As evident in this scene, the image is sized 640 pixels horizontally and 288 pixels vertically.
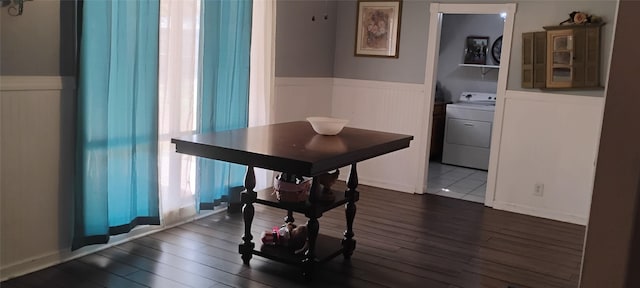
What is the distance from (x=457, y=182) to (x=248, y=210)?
333cm

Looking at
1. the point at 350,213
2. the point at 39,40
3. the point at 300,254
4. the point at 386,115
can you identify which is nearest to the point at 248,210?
the point at 300,254

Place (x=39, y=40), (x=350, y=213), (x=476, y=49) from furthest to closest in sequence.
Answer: (x=476, y=49) → (x=350, y=213) → (x=39, y=40)

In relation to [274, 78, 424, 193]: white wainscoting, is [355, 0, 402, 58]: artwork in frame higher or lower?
higher

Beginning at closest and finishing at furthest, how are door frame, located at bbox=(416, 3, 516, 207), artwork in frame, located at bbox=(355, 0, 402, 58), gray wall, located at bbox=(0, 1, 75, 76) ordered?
gray wall, located at bbox=(0, 1, 75, 76), door frame, located at bbox=(416, 3, 516, 207), artwork in frame, located at bbox=(355, 0, 402, 58)

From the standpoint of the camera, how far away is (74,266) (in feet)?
10.8

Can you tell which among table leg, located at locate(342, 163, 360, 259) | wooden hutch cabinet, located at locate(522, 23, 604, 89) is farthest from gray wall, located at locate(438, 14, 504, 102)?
table leg, located at locate(342, 163, 360, 259)

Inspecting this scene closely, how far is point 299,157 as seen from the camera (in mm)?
2797

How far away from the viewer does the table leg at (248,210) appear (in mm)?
3346

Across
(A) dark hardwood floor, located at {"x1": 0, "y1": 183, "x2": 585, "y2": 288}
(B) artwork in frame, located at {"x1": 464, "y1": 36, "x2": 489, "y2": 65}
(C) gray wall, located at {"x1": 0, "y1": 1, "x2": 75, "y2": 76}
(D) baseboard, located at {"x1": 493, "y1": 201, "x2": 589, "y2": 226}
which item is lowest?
(A) dark hardwood floor, located at {"x1": 0, "y1": 183, "x2": 585, "y2": 288}

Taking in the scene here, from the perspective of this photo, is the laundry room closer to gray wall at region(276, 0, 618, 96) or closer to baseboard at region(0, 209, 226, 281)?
gray wall at region(276, 0, 618, 96)

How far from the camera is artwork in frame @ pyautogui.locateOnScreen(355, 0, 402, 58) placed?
5.50 m

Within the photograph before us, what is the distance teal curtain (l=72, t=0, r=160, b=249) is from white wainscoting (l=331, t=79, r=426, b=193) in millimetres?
2561

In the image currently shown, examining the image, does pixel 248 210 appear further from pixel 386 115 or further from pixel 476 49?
pixel 476 49

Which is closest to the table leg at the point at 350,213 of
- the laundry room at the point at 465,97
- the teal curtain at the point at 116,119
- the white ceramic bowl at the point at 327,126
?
the white ceramic bowl at the point at 327,126
